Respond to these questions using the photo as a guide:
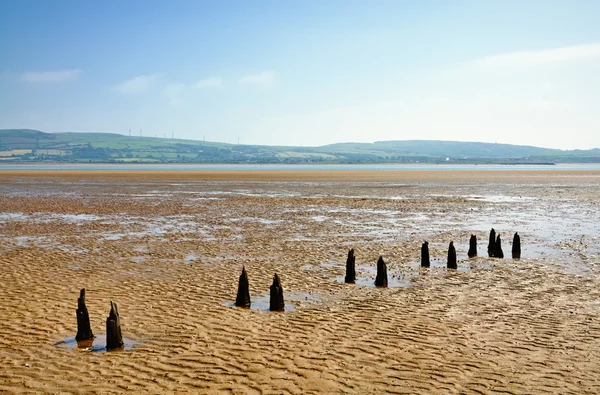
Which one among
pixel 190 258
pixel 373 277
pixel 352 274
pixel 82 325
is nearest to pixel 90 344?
pixel 82 325

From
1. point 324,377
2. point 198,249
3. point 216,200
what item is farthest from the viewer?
point 216,200

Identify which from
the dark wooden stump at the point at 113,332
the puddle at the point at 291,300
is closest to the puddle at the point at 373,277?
the puddle at the point at 291,300

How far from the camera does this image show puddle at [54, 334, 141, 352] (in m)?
10.9

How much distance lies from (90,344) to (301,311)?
526 centimetres

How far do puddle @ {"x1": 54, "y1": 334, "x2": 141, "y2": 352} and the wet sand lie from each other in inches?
6.4

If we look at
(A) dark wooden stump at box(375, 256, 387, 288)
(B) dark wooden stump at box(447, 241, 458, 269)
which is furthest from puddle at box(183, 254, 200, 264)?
(B) dark wooden stump at box(447, 241, 458, 269)

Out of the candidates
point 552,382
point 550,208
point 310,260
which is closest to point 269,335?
point 552,382

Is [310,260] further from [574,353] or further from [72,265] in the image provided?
[574,353]

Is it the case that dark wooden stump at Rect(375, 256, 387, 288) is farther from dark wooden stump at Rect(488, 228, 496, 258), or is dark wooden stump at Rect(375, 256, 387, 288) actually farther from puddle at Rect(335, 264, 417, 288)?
dark wooden stump at Rect(488, 228, 496, 258)

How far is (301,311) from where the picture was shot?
45.7 ft

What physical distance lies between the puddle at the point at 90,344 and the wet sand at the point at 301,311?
0.16 meters

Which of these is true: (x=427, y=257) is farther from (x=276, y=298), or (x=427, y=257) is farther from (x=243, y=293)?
(x=243, y=293)

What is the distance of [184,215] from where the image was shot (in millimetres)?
36656

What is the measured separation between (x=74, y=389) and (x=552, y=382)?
8.28 m
